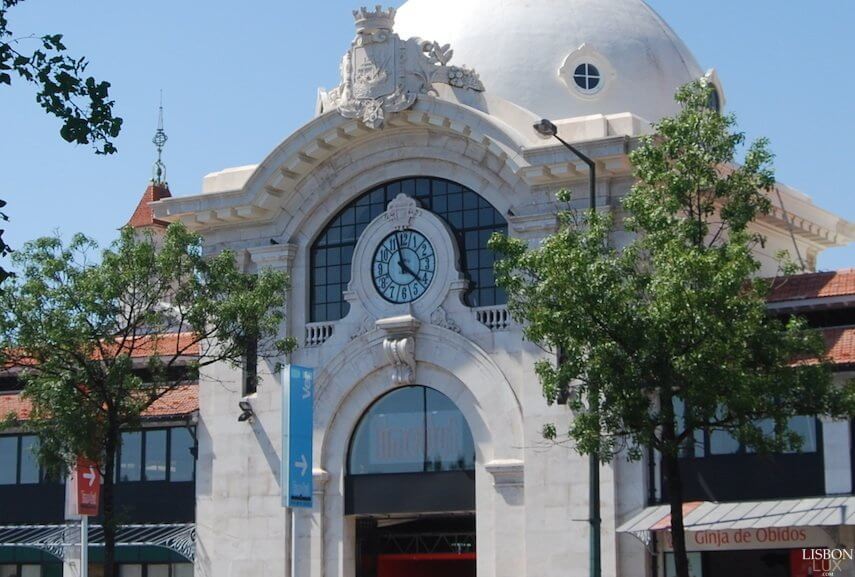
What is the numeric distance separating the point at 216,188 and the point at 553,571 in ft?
45.4

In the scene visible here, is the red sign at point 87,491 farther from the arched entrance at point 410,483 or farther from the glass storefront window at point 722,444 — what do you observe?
the glass storefront window at point 722,444

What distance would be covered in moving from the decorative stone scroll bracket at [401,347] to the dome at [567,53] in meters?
6.80

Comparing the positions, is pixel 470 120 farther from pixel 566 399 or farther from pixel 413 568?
pixel 413 568

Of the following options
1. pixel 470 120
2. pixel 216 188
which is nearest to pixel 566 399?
pixel 470 120

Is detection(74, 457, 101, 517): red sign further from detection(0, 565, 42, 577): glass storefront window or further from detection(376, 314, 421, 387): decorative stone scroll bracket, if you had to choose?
detection(376, 314, 421, 387): decorative stone scroll bracket

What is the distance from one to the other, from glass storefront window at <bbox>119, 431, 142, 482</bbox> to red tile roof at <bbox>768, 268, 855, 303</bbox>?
1725 cm

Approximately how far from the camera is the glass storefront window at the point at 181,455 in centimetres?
4428

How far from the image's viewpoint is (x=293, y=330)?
4269cm

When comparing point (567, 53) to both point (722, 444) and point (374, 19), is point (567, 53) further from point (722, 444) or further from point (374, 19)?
point (722, 444)

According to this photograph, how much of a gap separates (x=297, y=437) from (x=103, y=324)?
508 centimetres

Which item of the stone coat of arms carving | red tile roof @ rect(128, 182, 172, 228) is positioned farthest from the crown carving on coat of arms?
red tile roof @ rect(128, 182, 172, 228)

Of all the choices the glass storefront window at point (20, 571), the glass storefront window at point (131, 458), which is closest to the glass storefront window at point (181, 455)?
the glass storefront window at point (131, 458)

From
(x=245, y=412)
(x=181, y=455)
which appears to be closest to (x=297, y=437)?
(x=245, y=412)

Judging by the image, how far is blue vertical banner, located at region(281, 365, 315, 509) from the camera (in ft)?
123
